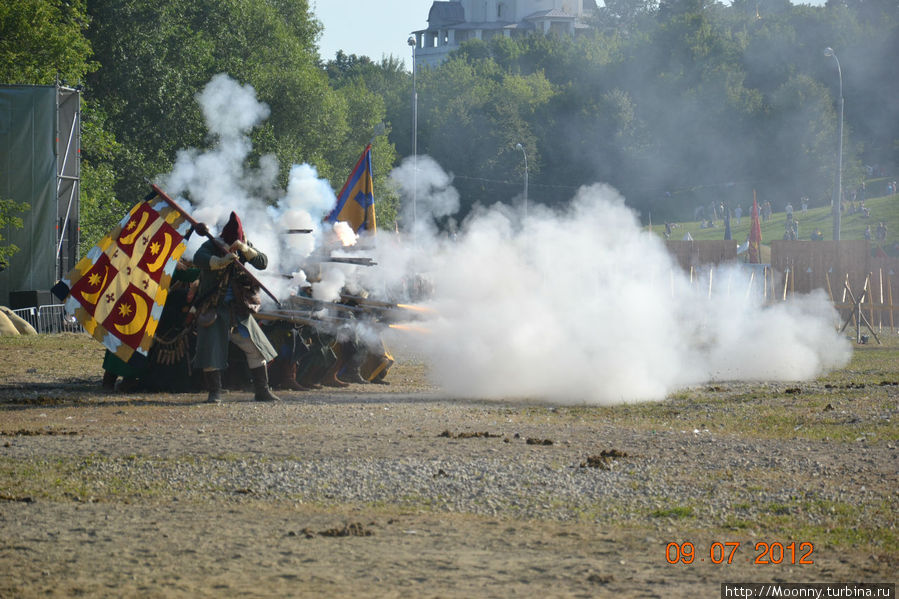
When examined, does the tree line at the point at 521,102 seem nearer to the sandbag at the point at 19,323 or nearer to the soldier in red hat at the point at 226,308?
the sandbag at the point at 19,323

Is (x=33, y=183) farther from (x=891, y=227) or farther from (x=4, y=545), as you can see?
(x=891, y=227)

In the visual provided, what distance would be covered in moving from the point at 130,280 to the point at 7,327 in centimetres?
1404

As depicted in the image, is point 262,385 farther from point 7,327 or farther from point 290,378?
point 7,327

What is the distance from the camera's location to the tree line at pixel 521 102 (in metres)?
40.9

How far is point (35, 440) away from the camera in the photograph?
12016 mm

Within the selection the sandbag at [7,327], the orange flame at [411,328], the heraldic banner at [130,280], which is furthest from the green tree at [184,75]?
the heraldic banner at [130,280]

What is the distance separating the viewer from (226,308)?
50.5 ft

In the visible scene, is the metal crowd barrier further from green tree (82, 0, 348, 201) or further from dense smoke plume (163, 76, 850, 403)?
dense smoke plume (163, 76, 850, 403)

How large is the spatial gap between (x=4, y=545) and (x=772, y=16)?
101724 mm

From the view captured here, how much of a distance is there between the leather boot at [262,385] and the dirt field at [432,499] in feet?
1.15

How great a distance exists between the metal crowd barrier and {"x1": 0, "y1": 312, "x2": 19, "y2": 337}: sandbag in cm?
144

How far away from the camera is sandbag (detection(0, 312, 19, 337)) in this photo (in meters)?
27.5

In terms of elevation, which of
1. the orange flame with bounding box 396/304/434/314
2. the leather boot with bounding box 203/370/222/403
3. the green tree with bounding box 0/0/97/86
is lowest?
the leather boot with bounding box 203/370/222/403
